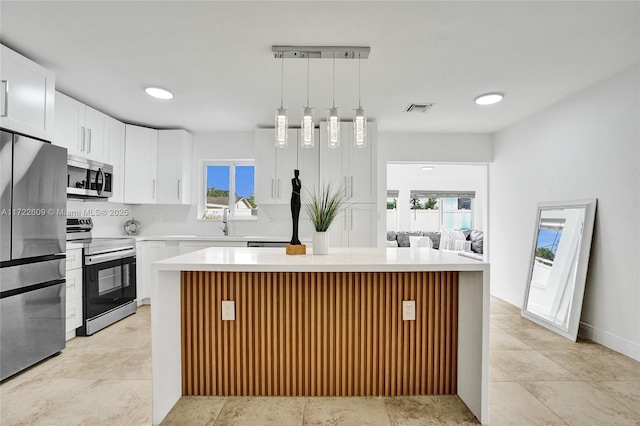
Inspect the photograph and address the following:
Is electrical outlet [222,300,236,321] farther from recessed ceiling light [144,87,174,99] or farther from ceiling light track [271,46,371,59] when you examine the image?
recessed ceiling light [144,87,174,99]

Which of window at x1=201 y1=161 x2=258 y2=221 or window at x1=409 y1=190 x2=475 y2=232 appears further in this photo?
window at x1=409 y1=190 x2=475 y2=232

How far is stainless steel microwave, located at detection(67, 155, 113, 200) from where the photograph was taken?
3.49 meters

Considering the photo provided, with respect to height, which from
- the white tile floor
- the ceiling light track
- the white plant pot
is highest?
the ceiling light track

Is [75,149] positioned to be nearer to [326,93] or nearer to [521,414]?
[326,93]

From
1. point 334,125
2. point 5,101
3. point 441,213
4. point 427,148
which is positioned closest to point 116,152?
point 5,101

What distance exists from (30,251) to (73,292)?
822 mm

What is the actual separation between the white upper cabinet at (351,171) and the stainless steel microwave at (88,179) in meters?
2.41

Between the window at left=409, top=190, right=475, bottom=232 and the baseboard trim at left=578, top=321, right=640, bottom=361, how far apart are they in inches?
267

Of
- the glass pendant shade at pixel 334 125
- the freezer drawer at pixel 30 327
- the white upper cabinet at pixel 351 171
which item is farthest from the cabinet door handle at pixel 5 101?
the white upper cabinet at pixel 351 171

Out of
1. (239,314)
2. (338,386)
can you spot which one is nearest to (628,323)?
(338,386)

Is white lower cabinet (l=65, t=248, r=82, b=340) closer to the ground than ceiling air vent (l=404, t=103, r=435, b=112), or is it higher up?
closer to the ground

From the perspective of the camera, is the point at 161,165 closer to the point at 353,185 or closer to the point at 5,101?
the point at 5,101

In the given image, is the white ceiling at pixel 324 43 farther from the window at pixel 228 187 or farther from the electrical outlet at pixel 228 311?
the electrical outlet at pixel 228 311

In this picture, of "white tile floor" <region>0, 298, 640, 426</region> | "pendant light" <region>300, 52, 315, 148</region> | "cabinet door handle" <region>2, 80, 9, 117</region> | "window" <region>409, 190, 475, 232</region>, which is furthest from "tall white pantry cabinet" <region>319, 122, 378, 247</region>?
"window" <region>409, 190, 475, 232</region>
